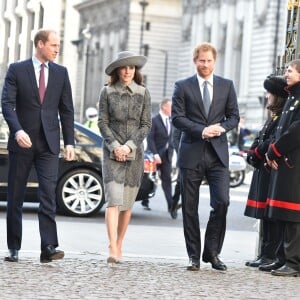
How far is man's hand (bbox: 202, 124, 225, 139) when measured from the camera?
10023mm

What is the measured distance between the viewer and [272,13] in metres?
74.1

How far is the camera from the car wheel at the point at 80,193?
639 inches

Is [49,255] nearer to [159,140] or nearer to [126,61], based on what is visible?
[126,61]

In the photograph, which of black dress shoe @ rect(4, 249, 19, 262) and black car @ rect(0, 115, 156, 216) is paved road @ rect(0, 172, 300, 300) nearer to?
black dress shoe @ rect(4, 249, 19, 262)

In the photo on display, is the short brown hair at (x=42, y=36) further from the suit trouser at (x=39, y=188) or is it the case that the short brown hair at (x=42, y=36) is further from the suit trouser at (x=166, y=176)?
the suit trouser at (x=166, y=176)

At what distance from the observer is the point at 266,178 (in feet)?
35.4

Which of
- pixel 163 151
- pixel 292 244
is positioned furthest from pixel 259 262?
pixel 163 151

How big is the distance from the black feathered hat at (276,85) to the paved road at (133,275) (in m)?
1.53

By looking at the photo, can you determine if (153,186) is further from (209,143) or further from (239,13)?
(239,13)

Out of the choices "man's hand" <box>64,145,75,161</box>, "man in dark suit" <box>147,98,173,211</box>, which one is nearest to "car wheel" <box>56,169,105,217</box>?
"man in dark suit" <box>147,98,173,211</box>

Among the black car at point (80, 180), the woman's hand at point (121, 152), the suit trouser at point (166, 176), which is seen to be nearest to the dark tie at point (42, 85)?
the woman's hand at point (121, 152)

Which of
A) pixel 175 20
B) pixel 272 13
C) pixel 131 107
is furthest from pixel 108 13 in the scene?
pixel 131 107

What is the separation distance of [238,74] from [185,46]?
10729mm

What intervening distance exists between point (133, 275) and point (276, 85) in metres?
2.34
